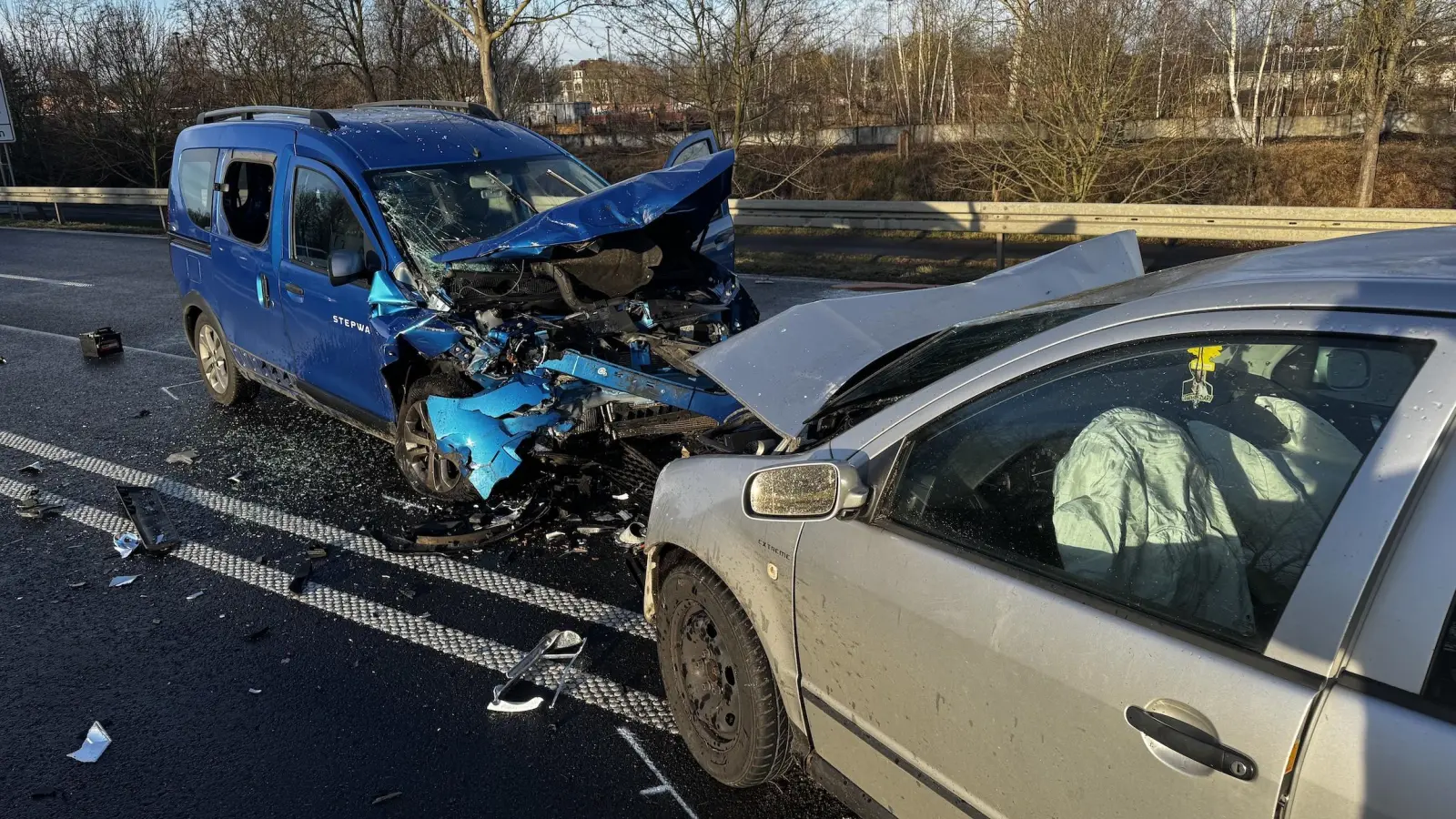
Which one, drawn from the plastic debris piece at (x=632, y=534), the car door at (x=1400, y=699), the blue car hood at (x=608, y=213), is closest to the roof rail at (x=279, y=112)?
the blue car hood at (x=608, y=213)

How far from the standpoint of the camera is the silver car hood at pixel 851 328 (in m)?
2.91

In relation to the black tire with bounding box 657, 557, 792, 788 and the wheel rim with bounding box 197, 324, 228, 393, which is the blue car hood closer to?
the black tire with bounding box 657, 557, 792, 788

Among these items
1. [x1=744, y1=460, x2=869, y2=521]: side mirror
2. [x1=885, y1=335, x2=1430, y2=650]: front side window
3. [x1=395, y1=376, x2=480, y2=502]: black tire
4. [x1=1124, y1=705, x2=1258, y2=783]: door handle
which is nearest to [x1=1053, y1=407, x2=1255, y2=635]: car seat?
[x1=885, y1=335, x2=1430, y2=650]: front side window

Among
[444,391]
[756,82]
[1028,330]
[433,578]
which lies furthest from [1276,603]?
[756,82]

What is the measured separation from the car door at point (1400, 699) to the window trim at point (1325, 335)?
0.11 ft

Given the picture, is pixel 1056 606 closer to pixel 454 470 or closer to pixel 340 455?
pixel 454 470

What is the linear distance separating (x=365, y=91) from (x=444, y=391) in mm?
24015

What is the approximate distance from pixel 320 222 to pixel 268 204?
2.69 ft

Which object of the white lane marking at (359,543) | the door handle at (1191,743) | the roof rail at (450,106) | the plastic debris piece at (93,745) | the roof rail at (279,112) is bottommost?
the plastic debris piece at (93,745)

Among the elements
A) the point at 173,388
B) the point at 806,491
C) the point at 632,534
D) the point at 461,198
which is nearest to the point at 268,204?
the point at 461,198

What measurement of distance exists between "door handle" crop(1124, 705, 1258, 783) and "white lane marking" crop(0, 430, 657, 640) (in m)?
2.48

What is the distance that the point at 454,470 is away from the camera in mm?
5145

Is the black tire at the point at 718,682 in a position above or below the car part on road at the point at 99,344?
below

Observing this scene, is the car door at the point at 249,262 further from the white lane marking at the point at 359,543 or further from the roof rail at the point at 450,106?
the roof rail at the point at 450,106
